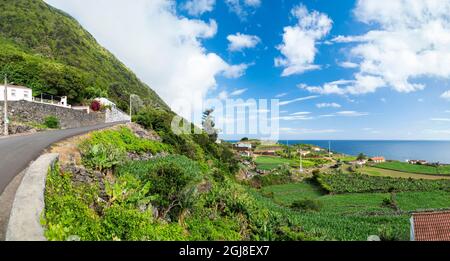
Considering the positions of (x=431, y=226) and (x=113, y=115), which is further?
(x=113, y=115)

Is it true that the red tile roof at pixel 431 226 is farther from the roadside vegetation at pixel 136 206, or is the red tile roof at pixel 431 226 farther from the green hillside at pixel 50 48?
the green hillside at pixel 50 48

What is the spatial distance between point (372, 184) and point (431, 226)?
41.7 m

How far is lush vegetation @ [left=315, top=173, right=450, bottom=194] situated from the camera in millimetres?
46312

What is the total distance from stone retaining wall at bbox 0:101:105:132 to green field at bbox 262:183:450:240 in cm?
2017

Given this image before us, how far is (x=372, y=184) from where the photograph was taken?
49.7 meters

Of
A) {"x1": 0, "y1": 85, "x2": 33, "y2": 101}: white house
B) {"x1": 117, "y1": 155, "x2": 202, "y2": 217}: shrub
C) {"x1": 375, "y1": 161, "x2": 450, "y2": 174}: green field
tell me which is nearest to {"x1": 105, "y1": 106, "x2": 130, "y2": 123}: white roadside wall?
{"x1": 0, "y1": 85, "x2": 33, "y2": 101}: white house

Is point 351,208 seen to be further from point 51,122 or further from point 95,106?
point 95,106

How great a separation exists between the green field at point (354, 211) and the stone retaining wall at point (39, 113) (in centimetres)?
2017

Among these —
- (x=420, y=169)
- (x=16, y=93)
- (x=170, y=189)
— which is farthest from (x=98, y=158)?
(x=420, y=169)

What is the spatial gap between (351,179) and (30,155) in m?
54.6

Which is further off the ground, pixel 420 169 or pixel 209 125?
pixel 209 125

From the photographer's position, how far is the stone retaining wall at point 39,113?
19328 mm
